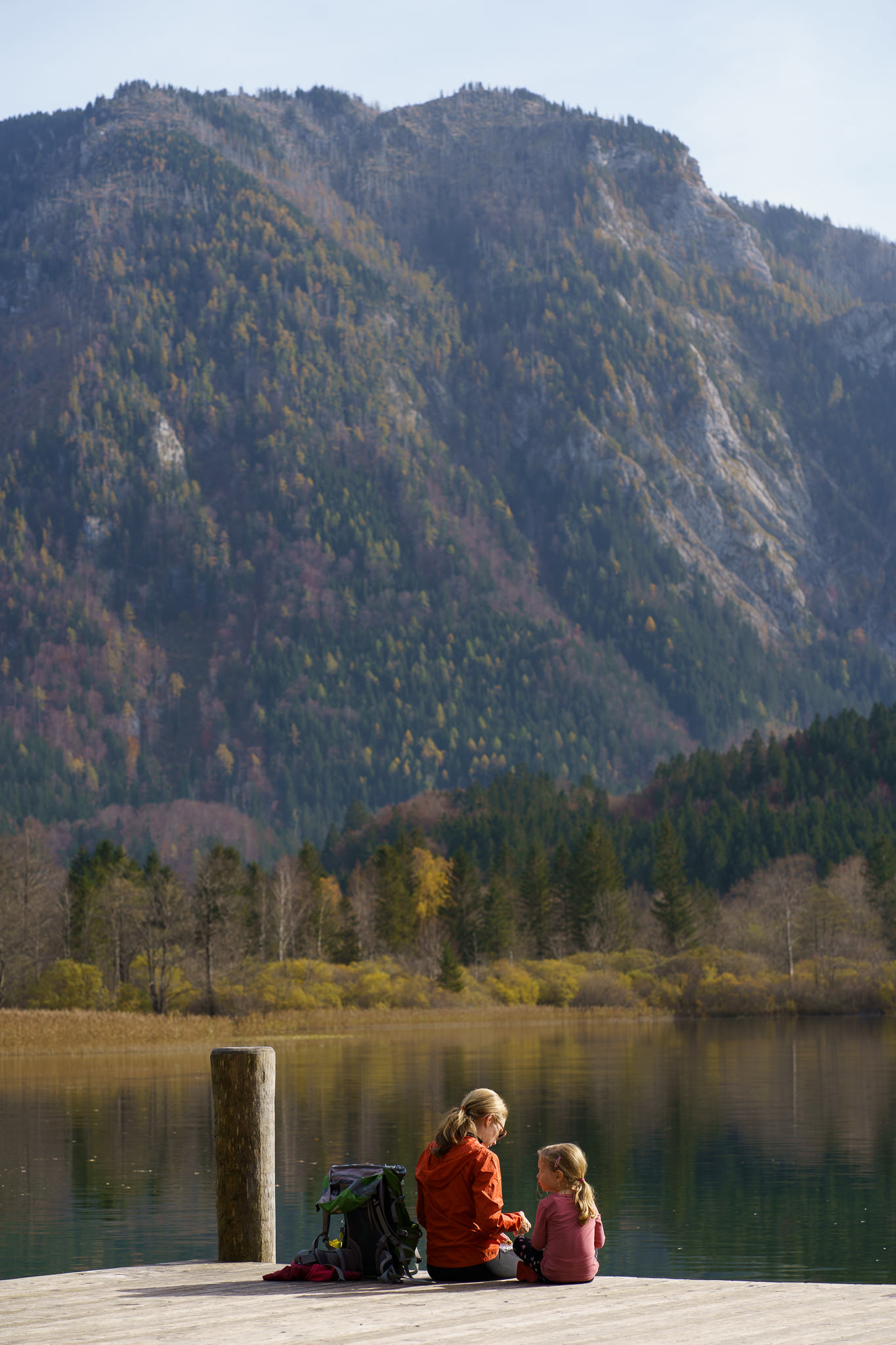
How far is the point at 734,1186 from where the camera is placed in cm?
4219

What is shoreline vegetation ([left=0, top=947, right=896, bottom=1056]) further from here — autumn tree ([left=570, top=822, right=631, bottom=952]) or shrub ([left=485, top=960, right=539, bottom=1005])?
autumn tree ([left=570, top=822, right=631, bottom=952])

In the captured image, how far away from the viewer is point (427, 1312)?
16.4m

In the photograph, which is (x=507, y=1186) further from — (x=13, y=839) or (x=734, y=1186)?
(x=13, y=839)

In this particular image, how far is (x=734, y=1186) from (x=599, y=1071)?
34953mm

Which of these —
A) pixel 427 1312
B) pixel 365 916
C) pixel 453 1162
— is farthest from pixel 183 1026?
pixel 427 1312

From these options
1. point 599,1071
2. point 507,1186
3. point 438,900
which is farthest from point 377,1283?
point 438,900

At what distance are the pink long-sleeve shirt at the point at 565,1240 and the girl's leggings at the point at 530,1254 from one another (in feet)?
0.23

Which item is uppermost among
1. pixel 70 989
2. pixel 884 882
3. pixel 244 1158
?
pixel 884 882

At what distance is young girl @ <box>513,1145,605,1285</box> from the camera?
1781 cm

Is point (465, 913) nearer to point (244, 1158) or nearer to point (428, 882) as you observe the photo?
point (428, 882)

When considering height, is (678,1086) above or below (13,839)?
below

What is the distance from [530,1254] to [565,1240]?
52cm

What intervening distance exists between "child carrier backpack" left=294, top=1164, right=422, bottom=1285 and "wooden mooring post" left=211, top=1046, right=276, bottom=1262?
180 centimetres

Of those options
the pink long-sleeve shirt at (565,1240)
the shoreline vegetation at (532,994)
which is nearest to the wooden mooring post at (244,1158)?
the pink long-sleeve shirt at (565,1240)
